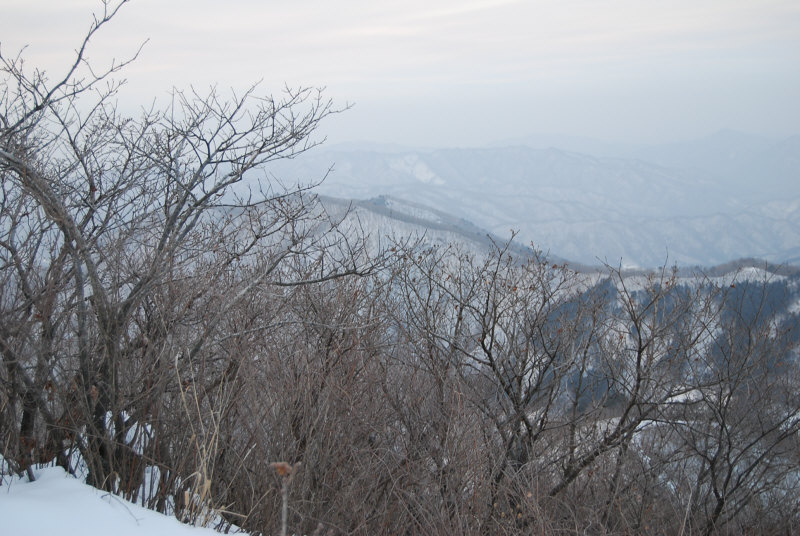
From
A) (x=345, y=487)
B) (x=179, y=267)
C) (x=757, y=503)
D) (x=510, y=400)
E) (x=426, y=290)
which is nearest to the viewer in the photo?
(x=345, y=487)

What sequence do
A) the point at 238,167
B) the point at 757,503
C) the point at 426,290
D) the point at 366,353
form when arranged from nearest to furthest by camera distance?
1. the point at 366,353
2. the point at 238,167
3. the point at 426,290
4. the point at 757,503

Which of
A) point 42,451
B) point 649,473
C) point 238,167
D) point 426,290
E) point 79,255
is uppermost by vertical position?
point 238,167

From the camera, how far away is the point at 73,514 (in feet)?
10.4

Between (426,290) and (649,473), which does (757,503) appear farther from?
(426,290)

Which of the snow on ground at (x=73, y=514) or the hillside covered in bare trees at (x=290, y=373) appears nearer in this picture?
the snow on ground at (x=73, y=514)

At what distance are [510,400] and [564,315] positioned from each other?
5.32 feet

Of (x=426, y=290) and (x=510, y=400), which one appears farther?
(x=426, y=290)

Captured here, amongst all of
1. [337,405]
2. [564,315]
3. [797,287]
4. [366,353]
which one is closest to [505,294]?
[564,315]

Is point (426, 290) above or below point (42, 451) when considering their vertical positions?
above

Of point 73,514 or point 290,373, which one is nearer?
point 73,514

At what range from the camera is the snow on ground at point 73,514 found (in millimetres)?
3002

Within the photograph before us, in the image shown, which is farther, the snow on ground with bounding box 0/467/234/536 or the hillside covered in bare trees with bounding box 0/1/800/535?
the hillside covered in bare trees with bounding box 0/1/800/535

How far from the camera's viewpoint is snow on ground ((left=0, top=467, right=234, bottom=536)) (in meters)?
3.00

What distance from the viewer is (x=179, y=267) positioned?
5945 millimetres
